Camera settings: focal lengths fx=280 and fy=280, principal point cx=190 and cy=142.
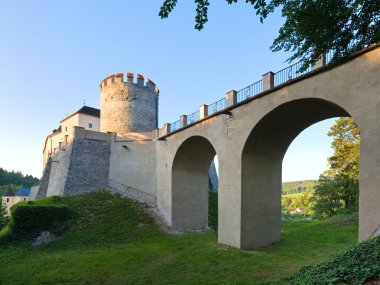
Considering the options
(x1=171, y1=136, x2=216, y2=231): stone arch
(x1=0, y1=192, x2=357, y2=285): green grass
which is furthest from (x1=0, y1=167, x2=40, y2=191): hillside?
(x1=171, y1=136, x2=216, y2=231): stone arch

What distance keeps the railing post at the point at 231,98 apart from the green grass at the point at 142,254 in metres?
7.29

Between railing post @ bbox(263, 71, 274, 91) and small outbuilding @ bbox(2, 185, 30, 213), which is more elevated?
railing post @ bbox(263, 71, 274, 91)

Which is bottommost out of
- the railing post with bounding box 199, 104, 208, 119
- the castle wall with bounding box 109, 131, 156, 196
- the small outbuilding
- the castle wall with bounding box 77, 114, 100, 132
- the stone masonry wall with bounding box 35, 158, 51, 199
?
the small outbuilding

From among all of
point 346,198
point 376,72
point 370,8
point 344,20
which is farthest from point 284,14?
point 346,198

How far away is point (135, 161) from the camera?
2452 centimetres

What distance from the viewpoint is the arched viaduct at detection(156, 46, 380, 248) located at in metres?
8.73

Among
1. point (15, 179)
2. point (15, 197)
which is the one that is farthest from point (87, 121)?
point (15, 179)

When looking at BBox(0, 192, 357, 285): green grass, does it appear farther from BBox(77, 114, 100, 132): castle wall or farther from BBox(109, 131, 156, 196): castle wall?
BBox(77, 114, 100, 132): castle wall

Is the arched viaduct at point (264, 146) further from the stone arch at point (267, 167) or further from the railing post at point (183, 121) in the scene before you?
the railing post at point (183, 121)

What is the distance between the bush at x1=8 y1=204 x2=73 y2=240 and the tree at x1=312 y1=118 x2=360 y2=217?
21.7 metres

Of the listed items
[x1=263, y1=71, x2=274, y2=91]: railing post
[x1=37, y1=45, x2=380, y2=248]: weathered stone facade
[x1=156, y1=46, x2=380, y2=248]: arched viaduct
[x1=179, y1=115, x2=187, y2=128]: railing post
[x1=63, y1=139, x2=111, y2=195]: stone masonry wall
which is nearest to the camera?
[x1=156, y1=46, x2=380, y2=248]: arched viaduct

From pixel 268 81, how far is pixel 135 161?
15.1 m

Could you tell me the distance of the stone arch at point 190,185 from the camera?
64.8ft

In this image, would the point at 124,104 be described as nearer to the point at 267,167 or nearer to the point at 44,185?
the point at 44,185
